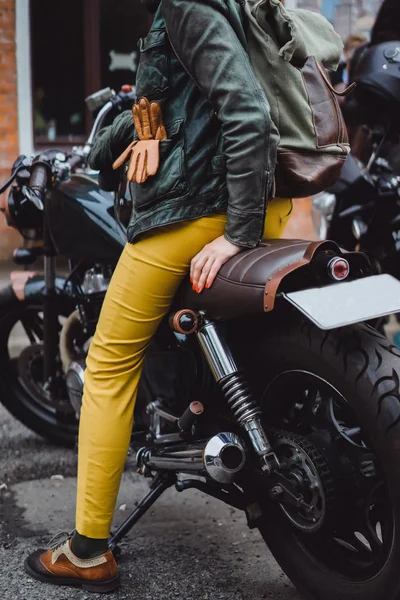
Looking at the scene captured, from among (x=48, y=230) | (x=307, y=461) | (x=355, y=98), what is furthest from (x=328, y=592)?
(x=355, y=98)

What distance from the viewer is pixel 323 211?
4184 millimetres

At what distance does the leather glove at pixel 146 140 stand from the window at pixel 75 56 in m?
6.03

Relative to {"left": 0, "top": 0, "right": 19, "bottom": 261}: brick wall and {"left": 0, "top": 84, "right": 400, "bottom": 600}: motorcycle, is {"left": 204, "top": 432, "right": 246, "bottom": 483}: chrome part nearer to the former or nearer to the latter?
{"left": 0, "top": 84, "right": 400, "bottom": 600}: motorcycle

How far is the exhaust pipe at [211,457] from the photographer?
224cm

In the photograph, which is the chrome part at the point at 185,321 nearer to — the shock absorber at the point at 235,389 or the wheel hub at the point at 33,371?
the shock absorber at the point at 235,389

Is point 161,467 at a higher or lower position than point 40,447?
higher

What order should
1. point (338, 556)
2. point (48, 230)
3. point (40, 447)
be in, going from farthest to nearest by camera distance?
1. point (40, 447)
2. point (48, 230)
3. point (338, 556)

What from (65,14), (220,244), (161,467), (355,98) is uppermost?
(220,244)

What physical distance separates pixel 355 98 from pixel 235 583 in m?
2.51

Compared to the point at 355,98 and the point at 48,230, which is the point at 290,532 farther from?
the point at 355,98

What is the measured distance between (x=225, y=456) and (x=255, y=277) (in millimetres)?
468

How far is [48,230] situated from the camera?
3.33m

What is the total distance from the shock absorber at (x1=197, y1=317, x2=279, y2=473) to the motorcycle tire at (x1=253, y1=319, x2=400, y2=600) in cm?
8

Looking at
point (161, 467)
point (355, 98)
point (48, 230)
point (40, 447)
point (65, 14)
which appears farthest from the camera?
point (65, 14)
